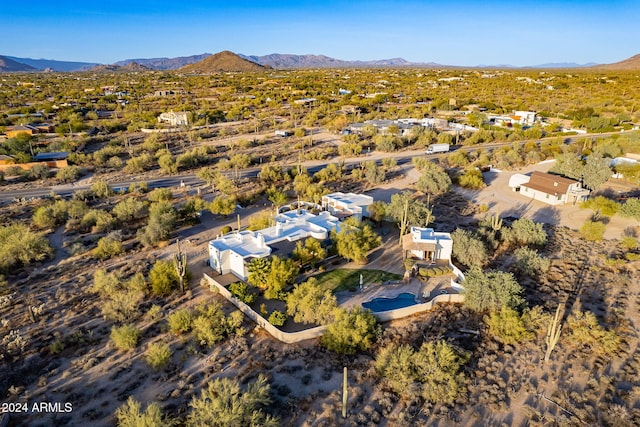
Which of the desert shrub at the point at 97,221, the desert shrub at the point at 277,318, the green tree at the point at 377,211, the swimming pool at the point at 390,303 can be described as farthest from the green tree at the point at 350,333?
the desert shrub at the point at 97,221

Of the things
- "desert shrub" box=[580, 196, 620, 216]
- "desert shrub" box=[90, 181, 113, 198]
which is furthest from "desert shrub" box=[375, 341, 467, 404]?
"desert shrub" box=[90, 181, 113, 198]

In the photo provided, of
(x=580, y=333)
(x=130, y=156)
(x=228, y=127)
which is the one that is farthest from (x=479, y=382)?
(x=228, y=127)

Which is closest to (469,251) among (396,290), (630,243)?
(396,290)

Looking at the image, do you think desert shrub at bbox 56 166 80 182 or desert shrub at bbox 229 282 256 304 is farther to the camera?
desert shrub at bbox 56 166 80 182

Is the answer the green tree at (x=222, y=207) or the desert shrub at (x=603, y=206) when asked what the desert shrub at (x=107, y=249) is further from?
the desert shrub at (x=603, y=206)

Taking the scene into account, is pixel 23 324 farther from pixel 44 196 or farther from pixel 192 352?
pixel 44 196

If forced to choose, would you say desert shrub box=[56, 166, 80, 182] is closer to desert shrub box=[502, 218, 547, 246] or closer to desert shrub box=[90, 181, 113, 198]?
desert shrub box=[90, 181, 113, 198]
